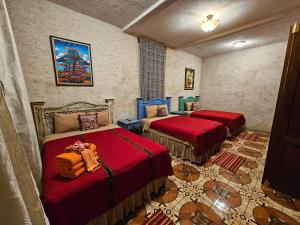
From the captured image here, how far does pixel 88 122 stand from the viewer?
2.46m

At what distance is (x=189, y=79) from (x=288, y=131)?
385 cm

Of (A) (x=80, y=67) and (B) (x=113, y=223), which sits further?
(A) (x=80, y=67)

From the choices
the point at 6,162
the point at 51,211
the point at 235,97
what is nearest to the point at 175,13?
the point at 6,162

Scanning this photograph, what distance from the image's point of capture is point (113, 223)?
1345 mm

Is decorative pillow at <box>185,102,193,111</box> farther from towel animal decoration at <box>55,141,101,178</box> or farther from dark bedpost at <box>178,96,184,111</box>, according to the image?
towel animal decoration at <box>55,141,101,178</box>

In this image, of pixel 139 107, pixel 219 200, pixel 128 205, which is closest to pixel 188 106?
pixel 139 107

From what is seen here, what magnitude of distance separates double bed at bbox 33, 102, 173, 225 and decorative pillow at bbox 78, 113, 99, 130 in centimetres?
25

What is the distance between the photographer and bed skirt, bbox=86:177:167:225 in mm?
1266

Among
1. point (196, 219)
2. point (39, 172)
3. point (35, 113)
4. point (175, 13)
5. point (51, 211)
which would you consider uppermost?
point (175, 13)

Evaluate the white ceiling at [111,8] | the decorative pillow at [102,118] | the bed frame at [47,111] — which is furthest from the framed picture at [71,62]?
the decorative pillow at [102,118]

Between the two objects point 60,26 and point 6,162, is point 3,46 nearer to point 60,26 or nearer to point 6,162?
point 6,162

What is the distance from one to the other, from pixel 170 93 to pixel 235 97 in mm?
2444

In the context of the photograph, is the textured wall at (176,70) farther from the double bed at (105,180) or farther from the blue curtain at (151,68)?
the double bed at (105,180)

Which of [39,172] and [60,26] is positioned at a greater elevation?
[60,26]
